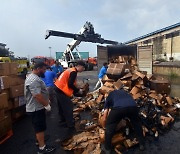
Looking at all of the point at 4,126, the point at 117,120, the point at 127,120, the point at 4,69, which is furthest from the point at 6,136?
the point at 127,120

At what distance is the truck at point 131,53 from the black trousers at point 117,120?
6.24 m

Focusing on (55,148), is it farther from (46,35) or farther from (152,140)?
(46,35)

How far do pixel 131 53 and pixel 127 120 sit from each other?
271 inches

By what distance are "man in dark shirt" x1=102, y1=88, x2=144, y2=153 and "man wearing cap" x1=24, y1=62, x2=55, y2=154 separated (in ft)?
3.83

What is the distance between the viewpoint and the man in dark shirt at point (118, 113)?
3.26 m

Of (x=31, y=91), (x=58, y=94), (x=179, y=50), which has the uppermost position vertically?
(x=179, y=50)

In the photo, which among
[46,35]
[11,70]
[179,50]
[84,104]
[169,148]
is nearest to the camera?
[169,148]

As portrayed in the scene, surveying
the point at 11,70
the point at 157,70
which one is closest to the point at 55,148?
the point at 11,70

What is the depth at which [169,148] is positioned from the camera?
3664mm

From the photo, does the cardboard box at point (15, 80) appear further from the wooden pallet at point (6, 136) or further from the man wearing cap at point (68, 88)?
the man wearing cap at point (68, 88)

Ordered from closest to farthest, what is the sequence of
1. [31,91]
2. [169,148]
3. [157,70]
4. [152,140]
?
[31,91] < [169,148] < [152,140] < [157,70]

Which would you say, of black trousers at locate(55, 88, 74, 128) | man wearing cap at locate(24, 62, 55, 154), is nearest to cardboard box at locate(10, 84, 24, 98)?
black trousers at locate(55, 88, 74, 128)

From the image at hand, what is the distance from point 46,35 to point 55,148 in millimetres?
12348

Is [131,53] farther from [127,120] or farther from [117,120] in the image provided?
[117,120]
